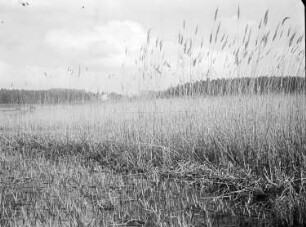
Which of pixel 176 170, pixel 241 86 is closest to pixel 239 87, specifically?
pixel 241 86

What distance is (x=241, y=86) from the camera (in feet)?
13.0

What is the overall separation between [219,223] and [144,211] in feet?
1.59

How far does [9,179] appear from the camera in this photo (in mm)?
3184

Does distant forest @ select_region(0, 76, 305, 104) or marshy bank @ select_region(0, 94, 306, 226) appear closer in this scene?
marshy bank @ select_region(0, 94, 306, 226)

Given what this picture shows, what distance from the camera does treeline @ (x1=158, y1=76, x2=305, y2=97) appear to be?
142 inches

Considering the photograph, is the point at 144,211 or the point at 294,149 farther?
the point at 294,149

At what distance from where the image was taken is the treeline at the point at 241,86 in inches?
142

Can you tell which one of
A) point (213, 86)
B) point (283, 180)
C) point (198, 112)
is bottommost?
point (283, 180)

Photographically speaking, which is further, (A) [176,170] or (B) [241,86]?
(B) [241,86]

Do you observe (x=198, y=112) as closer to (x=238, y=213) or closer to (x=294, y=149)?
(x=294, y=149)

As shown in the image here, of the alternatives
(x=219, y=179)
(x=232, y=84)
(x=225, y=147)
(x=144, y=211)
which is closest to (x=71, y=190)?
(x=144, y=211)

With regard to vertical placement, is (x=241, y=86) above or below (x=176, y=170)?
above

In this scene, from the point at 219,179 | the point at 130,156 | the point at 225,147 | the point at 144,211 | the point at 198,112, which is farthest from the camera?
the point at 198,112

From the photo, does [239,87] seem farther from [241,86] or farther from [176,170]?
[176,170]
